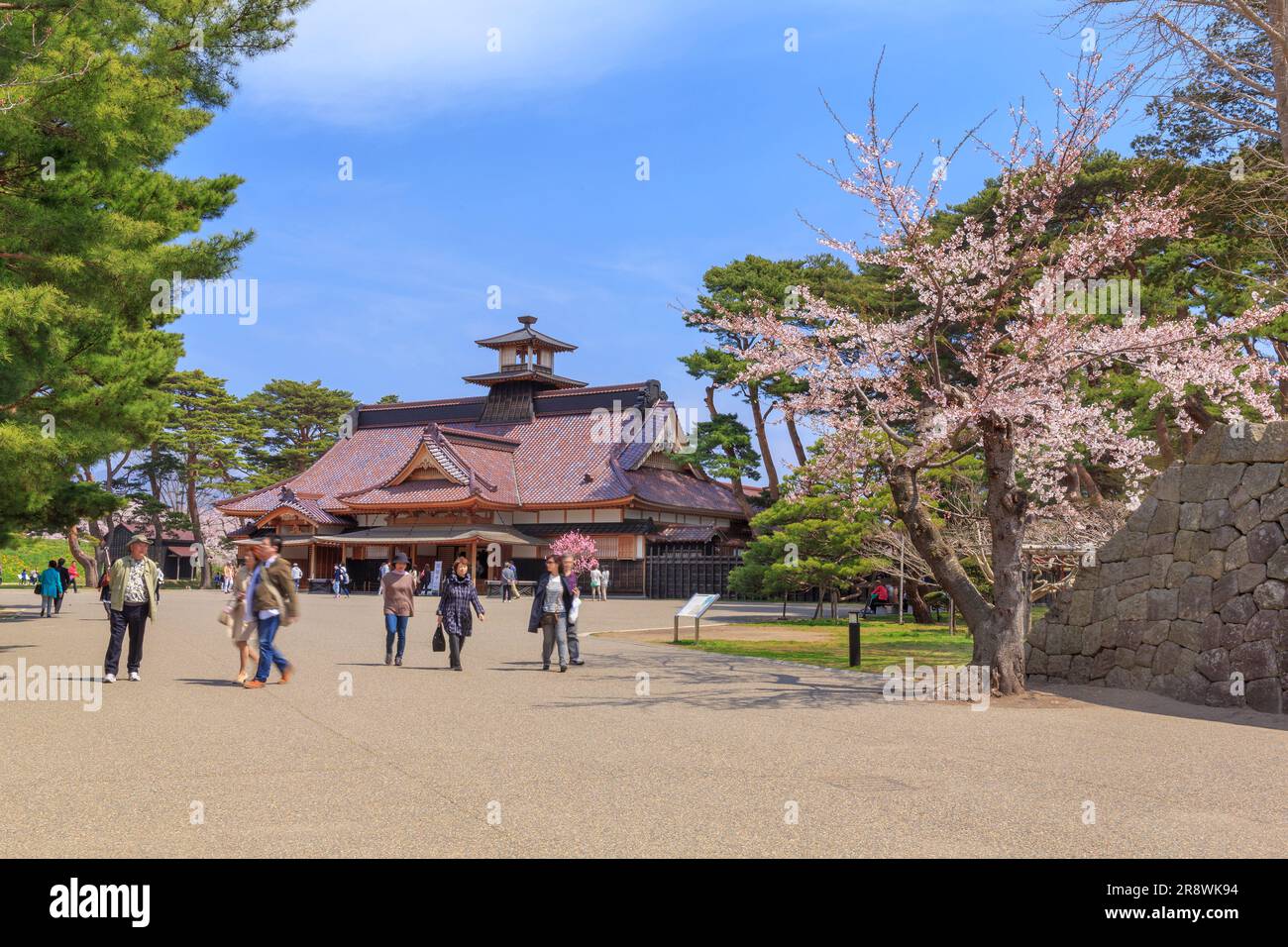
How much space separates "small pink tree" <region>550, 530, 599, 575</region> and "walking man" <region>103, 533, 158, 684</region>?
30080mm

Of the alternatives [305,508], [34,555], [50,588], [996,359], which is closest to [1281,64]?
[996,359]

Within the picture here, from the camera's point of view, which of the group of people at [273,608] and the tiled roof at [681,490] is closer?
the group of people at [273,608]

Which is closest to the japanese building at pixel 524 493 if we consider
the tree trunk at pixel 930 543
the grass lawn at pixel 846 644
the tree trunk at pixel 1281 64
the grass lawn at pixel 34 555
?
the grass lawn at pixel 34 555

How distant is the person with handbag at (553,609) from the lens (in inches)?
563

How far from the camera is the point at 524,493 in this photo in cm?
4959

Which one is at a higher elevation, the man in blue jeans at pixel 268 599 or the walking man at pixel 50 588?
the man in blue jeans at pixel 268 599

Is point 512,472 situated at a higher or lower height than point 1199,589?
higher

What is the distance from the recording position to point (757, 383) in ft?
138

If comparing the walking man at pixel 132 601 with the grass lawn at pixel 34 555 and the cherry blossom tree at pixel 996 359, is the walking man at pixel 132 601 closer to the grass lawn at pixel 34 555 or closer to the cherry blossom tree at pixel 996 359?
the cherry blossom tree at pixel 996 359

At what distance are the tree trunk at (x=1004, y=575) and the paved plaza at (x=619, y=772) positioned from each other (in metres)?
0.53

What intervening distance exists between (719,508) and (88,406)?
120 ft

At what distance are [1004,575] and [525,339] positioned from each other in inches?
1834

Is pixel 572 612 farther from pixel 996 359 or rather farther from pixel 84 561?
pixel 84 561

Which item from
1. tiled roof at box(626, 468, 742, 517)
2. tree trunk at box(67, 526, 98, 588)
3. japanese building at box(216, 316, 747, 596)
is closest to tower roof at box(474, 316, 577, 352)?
japanese building at box(216, 316, 747, 596)
